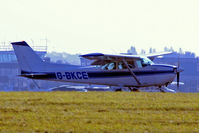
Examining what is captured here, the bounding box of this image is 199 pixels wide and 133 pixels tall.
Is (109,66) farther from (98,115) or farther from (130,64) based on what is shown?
(98,115)

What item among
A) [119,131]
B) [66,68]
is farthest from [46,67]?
[119,131]

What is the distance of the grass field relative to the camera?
13.3 metres

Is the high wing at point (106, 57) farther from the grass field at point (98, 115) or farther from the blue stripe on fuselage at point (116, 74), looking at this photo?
the grass field at point (98, 115)

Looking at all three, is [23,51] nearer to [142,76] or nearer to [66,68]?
[66,68]

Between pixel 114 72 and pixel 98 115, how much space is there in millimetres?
17038

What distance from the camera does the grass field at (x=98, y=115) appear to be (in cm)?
1331

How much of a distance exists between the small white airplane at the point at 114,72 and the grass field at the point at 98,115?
490 inches

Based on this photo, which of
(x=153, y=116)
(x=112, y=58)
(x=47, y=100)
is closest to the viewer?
(x=153, y=116)

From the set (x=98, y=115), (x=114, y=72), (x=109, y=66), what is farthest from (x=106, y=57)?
(x=98, y=115)

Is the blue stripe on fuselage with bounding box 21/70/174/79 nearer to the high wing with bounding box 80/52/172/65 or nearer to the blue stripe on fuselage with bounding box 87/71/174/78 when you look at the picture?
the blue stripe on fuselage with bounding box 87/71/174/78

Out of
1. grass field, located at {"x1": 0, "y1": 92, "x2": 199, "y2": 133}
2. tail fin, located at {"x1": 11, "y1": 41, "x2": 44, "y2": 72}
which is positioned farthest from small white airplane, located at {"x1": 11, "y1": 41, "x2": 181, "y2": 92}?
grass field, located at {"x1": 0, "y1": 92, "x2": 199, "y2": 133}

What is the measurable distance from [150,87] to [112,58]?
2610mm

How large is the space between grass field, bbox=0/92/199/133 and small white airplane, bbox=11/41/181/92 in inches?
490

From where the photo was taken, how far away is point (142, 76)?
104 ft
